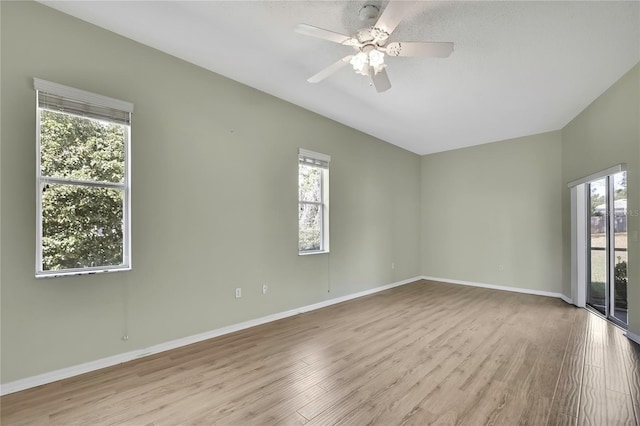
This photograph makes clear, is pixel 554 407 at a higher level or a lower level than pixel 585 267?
lower

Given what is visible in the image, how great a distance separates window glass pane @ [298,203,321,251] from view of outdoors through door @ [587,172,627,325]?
396 centimetres

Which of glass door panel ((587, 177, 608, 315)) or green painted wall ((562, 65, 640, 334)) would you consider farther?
glass door panel ((587, 177, 608, 315))

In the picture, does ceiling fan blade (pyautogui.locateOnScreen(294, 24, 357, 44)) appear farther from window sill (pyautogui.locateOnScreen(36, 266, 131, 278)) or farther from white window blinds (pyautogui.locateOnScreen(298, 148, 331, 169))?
window sill (pyautogui.locateOnScreen(36, 266, 131, 278))

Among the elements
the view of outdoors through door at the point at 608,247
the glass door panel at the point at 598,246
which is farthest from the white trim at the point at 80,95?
the glass door panel at the point at 598,246

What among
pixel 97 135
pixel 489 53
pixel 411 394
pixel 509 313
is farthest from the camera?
pixel 509 313

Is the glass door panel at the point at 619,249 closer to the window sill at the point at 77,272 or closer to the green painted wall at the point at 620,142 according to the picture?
the green painted wall at the point at 620,142

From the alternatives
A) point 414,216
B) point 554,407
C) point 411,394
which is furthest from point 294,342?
point 414,216

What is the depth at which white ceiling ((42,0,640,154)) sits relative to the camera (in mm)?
2359

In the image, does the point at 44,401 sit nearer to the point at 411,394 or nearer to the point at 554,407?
→ the point at 411,394

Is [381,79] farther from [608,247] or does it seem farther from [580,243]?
[580,243]

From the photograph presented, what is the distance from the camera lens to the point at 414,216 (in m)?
6.94

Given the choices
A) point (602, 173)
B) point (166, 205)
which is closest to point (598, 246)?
point (602, 173)

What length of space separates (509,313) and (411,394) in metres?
3.01

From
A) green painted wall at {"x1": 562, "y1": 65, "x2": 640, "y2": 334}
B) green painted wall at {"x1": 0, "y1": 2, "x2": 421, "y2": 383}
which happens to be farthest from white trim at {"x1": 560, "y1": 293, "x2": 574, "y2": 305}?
green painted wall at {"x1": 0, "y1": 2, "x2": 421, "y2": 383}
